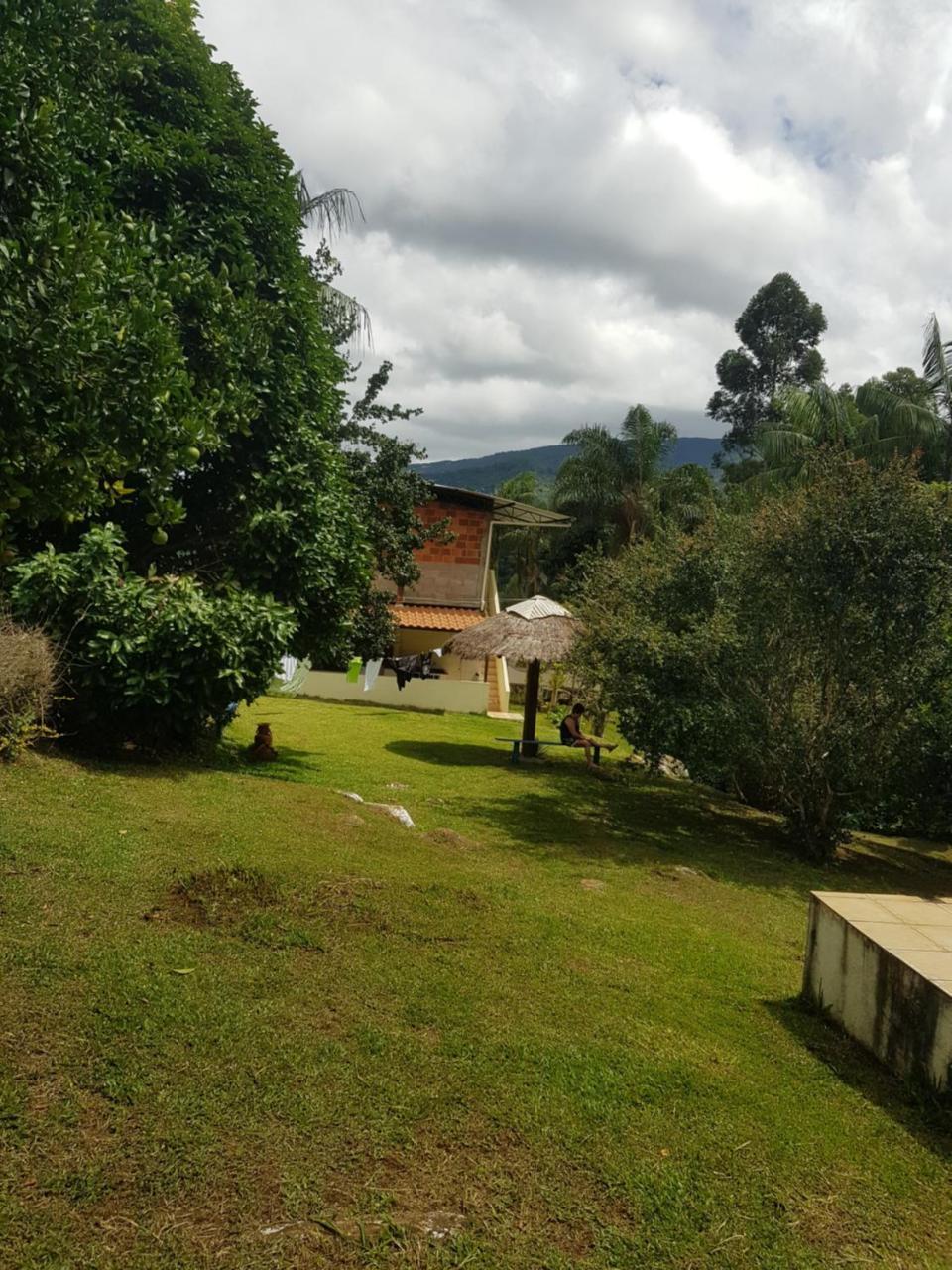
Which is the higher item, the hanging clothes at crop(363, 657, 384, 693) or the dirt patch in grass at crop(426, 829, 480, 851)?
the hanging clothes at crop(363, 657, 384, 693)

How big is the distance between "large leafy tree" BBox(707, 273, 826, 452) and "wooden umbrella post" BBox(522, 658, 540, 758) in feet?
89.4

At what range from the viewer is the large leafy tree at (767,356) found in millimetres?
41531

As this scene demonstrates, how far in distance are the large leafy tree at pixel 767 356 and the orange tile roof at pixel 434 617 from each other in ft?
65.9

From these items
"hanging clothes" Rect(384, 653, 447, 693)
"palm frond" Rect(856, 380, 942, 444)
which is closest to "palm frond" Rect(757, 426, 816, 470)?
"palm frond" Rect(856, 380, 942, 444)

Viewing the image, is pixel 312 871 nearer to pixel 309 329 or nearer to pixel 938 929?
pixel 938 929

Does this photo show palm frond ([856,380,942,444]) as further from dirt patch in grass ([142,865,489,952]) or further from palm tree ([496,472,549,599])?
dirt patch in grass ([142,865,489,952])

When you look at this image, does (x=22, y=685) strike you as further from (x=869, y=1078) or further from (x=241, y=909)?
(x=869, y=1078)

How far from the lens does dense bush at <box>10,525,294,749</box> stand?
8.59 metres

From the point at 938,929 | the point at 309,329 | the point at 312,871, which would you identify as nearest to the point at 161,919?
the point at 312,871

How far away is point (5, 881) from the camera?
17.0ft

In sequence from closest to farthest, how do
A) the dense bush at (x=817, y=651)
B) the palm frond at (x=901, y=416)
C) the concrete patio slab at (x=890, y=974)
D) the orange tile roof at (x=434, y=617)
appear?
the concrete patio slab at (x=890, y=974), the dense bush at (x=817, y=651), the palm frond at (x=901, y=416), the orange tile roof at (x=434, y=617)

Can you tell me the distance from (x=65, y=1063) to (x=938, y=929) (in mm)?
4376

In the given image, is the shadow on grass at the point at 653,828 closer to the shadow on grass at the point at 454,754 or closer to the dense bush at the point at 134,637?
the shadow on grass at the point at 454,754

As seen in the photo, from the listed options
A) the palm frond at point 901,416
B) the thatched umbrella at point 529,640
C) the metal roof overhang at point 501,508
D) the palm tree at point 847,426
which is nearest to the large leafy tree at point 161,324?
the thatched umbrella at point 529,640
